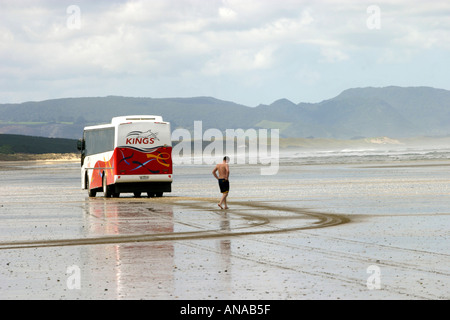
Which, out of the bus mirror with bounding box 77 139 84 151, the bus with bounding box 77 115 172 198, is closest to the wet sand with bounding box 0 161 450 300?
the bus with bounding box 77 115 172 198

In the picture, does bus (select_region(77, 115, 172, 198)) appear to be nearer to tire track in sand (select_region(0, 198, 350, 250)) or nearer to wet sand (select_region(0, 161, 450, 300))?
wet sand (select_region(0, 161, 450, 300))

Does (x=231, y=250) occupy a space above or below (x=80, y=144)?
below

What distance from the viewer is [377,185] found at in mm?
44438

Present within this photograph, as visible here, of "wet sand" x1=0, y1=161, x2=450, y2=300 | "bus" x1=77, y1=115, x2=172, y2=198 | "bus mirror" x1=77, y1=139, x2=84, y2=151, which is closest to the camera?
"wet sand" x1=0, y1=161, x2=450, y2=300

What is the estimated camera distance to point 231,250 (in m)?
17.7

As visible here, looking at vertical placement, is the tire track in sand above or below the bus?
below

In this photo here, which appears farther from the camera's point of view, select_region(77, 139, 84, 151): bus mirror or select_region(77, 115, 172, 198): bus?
select_region(77, 139, 84, 151): bus mirror

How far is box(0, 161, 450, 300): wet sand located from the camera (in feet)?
41.8

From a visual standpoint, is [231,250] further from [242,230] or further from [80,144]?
[80,144]

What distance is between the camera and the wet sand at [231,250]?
12750mm

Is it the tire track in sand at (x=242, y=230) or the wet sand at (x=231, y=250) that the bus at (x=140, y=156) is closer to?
the wet sand at (x=231, y=250)

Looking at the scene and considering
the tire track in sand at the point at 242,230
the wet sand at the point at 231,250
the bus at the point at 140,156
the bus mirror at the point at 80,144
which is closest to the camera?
the wet sand at the point at 231,250

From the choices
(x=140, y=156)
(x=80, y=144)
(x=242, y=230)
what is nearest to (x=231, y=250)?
(x=242, y=230)

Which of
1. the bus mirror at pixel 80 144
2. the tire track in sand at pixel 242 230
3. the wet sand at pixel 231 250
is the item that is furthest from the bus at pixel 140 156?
the tire track in sand at pixel 242 230
